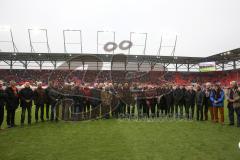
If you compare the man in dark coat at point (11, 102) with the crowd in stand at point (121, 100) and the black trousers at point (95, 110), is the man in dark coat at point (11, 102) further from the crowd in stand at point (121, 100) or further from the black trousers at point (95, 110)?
the black trousers at point (95, 110)

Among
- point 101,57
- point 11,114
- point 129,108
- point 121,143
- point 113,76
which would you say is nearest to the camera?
point 121,143

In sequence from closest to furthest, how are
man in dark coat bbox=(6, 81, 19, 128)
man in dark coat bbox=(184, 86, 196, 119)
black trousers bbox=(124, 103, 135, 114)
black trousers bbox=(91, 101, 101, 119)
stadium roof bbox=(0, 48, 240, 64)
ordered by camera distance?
man in dark coat bbox=(6, 81, 19, 128) → man in dark coat bbox=(184, 86, 196, 119) → black trousers bbox=(91, 101, 101, 119) → black trousers bbox=(124, 103, 135, 114) → stadium roof bbox=(0, 48, 240, 64)

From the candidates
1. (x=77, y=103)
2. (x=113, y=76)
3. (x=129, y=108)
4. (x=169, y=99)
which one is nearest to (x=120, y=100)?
(x=129, y=108)

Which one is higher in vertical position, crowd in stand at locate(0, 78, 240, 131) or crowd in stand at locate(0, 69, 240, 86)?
crowd in stand at locate(0, 69, 240, 86)

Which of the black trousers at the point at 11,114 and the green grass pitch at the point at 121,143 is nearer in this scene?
the green grass pitch at the point at 121,143

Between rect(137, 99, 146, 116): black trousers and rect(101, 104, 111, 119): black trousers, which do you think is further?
rect(137, 99, 146, 116): black trousers

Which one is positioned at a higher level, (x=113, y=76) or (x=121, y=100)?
(x=113, y=76)

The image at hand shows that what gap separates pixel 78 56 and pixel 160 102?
Answer: 28.7 meters

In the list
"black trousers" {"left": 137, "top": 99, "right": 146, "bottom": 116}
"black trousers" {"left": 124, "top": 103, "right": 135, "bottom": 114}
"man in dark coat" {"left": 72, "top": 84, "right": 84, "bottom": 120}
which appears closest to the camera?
"man in dark coat" {"left": 72, "top": 84, "right": 84, "bottom": 120}

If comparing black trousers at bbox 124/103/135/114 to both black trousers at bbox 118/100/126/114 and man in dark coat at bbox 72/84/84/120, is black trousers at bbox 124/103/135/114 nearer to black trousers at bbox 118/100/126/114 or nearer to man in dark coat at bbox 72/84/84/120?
black trousers at bbox 118/100/126/114

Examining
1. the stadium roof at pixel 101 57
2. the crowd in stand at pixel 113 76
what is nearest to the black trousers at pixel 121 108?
the crowd in stand at pixel 113 76

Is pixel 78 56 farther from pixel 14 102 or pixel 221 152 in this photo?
pixel 221 152

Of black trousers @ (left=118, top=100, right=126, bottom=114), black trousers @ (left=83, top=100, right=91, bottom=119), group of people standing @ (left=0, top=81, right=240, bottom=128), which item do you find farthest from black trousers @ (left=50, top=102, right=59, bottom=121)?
black trousers @ (left=118, top=100, right=126, bottom=114)

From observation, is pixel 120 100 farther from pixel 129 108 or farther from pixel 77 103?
pixel 77 103
